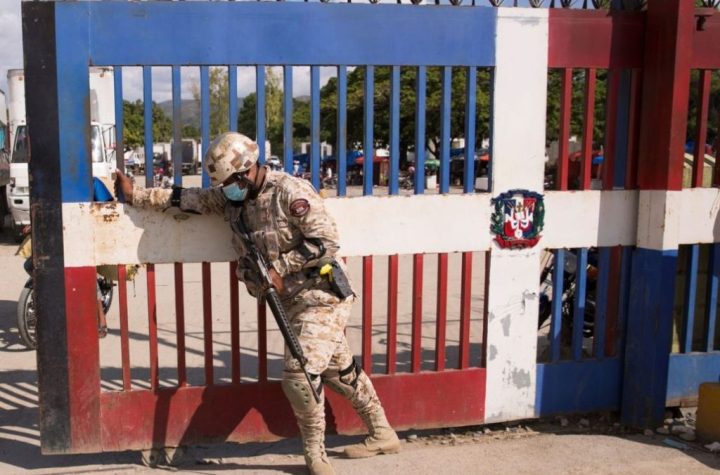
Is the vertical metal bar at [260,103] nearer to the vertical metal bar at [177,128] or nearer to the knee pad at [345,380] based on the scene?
the vertical metal bar at [177,128]

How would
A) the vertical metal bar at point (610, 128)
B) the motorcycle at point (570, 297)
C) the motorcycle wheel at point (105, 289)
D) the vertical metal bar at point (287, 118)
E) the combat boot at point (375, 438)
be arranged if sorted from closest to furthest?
1. the vertical metal bar at point (287, 118)
2. the combat boot at point (375, 438)
3. the vertical metal bar at point (610, 128)
4. the motorcycle at point (570, 297)
5. the motorcycle wheel at point (105, 289)

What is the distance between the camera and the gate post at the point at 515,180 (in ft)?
13.3

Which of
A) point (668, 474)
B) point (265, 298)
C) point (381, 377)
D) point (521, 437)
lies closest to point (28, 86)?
point (265, 298)

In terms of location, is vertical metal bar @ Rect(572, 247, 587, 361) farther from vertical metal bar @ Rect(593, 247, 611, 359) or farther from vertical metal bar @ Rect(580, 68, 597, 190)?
vertical metal bar @ Rect(580, 68, 597, 190)

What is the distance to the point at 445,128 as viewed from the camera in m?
4.06

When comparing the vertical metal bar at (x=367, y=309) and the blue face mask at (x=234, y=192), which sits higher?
the blue face mask at (x=234, y=192)

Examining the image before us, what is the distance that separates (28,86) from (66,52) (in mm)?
254

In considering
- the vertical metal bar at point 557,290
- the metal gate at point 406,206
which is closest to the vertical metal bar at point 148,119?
the metal gate at point 406,206

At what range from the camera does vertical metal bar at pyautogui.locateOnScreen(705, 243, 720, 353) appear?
15.4 feet

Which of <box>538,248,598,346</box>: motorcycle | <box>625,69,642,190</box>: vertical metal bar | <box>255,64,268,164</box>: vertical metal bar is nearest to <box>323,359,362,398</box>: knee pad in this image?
<box>255,64,268,164</box>: vertical metal bar

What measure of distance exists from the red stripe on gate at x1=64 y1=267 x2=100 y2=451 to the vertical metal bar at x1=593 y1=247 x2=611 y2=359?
295cm

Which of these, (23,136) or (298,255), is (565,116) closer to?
(298,255)

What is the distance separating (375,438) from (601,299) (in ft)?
5.41

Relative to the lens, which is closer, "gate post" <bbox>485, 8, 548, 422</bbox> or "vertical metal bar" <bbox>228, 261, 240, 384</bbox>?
"vertical metal bar" <bbox>228, 261, 240, 384</bbox>
